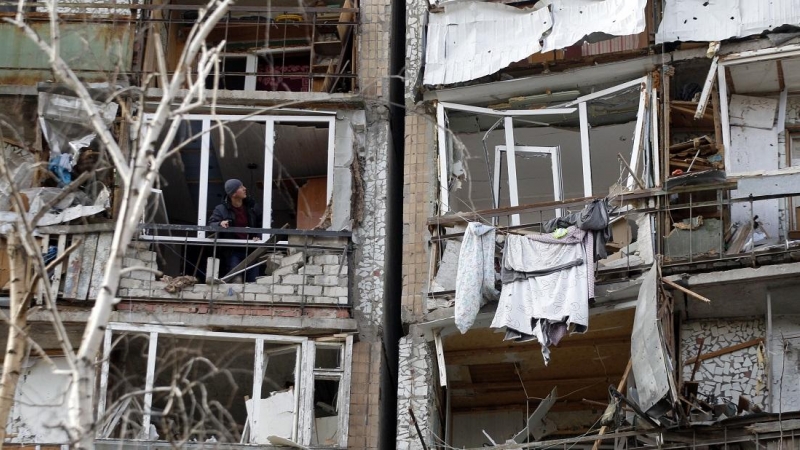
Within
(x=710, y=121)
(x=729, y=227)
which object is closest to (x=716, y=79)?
Result: (x=710, y=121)

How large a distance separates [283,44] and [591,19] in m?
5.42

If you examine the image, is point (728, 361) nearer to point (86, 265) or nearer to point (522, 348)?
point (522, 348)

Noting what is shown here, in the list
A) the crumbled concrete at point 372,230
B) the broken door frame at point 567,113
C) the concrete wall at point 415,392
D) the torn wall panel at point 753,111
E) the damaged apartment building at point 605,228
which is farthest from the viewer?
the crumbled concrete at point 372,230

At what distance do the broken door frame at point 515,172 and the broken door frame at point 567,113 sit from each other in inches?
10.6

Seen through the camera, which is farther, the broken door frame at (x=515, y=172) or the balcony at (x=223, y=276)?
the broken door frame at (x=515, y=172)

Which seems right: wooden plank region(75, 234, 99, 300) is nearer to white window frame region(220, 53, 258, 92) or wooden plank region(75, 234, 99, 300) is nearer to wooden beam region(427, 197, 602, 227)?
white window frame region(220, 53, 258, 92)

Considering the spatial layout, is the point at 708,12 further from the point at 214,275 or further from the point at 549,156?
the point at 214,275

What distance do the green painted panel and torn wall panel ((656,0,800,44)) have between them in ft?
24.1

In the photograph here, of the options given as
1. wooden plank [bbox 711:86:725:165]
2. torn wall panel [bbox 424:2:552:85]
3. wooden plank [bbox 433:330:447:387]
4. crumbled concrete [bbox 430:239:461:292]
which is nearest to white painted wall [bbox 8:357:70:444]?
wooden plank [bbox 433:330:447:387]

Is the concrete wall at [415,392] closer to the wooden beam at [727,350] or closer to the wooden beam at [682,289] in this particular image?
the wooden beam at [727,350]

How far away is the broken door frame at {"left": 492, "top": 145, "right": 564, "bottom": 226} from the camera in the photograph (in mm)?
19141

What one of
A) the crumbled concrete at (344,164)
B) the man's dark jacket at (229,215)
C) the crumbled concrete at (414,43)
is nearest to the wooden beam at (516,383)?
the crumbled concrete at (344,164)

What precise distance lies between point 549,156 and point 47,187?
22.4 ft

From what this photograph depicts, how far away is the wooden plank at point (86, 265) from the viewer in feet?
62.3
